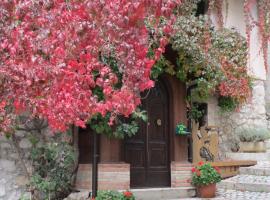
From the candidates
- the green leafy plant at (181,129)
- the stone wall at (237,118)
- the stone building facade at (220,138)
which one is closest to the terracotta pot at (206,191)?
the stone building facade at (220,138)

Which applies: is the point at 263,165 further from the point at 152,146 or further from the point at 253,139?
the point at 152,146

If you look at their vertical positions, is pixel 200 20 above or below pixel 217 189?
above

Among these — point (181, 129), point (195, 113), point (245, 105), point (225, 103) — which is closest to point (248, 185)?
point (181, 129)

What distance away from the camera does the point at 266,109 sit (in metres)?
11.4

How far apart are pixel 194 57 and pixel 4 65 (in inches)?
160

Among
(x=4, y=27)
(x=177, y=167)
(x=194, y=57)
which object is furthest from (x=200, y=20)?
(x=4, y=27)

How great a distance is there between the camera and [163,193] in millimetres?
7703

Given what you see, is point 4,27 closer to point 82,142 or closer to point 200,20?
point 82,142

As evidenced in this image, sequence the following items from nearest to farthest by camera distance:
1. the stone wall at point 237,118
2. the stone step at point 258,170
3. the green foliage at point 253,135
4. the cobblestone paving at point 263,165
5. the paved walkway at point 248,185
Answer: the paved walkway at point 248,185, the stone step at point 258,170, the cobblestone paving at point 263,165, the green foliage at point 253,135, the stone wall at point 237,118

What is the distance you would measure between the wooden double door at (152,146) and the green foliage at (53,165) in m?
1.58

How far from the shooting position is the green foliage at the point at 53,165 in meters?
6.44

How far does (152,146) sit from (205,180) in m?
1.23

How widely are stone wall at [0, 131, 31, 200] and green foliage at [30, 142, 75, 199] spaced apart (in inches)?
10.0

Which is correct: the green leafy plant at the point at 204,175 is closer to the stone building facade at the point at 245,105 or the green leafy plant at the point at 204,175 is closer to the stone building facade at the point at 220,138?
the stone building facade at the point at 220,138
